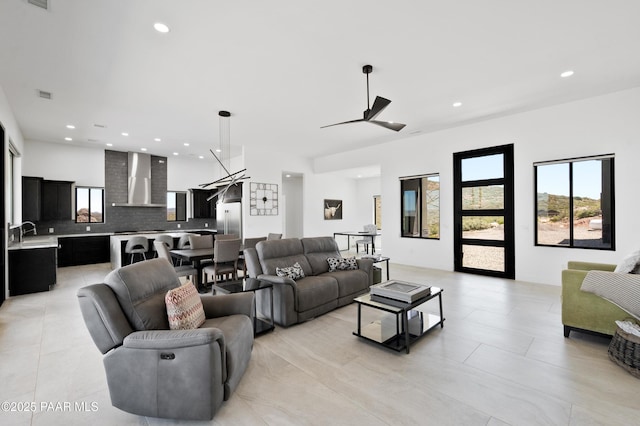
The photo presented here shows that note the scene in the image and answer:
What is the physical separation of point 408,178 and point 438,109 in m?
2.22

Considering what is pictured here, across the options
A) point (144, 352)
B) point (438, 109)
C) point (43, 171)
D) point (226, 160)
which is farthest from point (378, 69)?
point (43, 171)

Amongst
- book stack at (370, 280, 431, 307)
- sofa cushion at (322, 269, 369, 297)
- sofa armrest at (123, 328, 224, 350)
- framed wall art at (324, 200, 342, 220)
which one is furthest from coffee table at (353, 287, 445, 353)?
framed wall art at (324, 200, 342, 220)

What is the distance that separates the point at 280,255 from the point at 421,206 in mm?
4270

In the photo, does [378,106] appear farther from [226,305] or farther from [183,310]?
[183,310]

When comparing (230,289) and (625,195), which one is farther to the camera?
(625,195)

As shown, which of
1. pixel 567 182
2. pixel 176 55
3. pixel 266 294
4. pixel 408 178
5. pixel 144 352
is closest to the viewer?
pixel 144 352

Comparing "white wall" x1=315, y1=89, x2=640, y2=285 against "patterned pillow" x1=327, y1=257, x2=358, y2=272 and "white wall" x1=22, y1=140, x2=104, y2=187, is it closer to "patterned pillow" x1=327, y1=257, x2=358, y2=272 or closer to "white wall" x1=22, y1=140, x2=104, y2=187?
"patterned pillow" x1=327, y1=257, x2=358, y2=272

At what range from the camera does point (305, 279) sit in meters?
3.86

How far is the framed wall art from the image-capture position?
9945mm

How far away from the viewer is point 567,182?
16.3ft

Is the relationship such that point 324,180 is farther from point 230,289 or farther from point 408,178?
point 230,289

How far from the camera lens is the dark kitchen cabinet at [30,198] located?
6.62m

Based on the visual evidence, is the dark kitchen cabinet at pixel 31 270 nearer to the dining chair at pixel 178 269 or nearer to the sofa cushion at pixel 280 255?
the dining chair at pixel 178 269

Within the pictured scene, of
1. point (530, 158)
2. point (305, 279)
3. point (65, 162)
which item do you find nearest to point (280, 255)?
point (305, 279)
